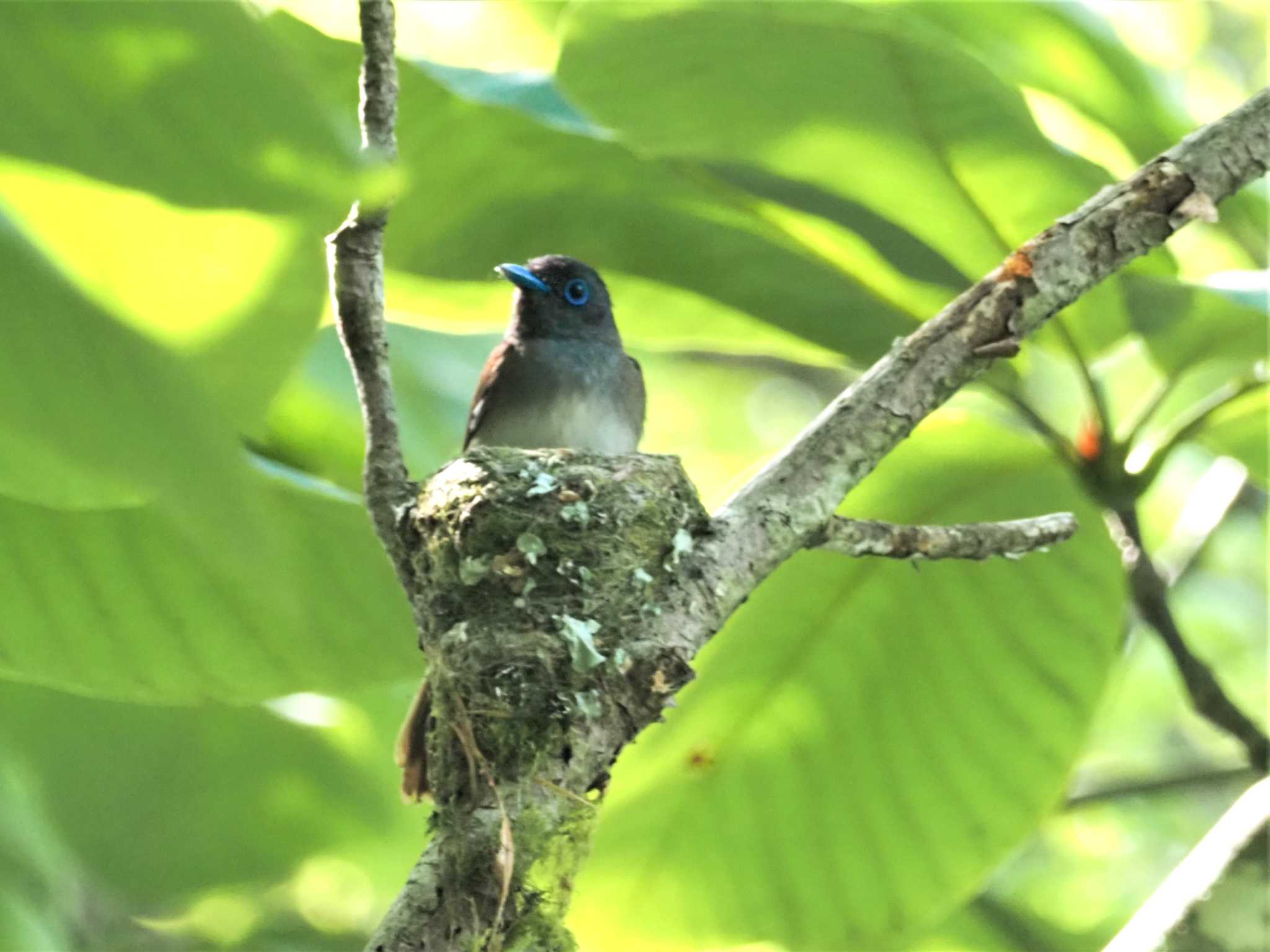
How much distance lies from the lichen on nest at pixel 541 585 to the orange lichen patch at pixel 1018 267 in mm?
487

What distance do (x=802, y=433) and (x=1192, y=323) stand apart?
0.79m

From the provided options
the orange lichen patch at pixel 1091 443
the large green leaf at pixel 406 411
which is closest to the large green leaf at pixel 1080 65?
the orange lichen patch at pixel 1091 443

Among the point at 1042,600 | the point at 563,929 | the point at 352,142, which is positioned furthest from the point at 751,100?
the point at 352,142

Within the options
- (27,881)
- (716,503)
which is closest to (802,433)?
(27,881)

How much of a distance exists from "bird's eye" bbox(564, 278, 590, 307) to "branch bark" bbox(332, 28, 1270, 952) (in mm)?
1847

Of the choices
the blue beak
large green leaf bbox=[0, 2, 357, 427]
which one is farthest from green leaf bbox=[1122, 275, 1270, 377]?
large green leaf bbox=[0, 2, 357, 427]

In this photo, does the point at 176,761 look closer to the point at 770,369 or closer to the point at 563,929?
the point at 563,929

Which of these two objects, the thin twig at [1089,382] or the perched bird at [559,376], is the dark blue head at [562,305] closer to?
the perched bird at [559,376]

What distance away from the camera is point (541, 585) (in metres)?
2.10

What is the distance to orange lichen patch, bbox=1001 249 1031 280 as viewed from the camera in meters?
1.78

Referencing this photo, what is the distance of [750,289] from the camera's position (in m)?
2.43

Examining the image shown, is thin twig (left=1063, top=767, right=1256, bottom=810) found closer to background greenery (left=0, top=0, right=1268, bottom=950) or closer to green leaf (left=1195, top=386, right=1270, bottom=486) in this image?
background greenery (left=0, top=0, right=1268, bottom=950)

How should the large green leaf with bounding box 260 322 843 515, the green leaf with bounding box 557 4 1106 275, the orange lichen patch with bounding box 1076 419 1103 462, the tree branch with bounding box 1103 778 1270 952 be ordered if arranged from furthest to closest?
the large green leaf with bounding box 260 322 843 515, the orange lichen patch with bounding box 1076 419 1103 462, the green leaf with bounding box 557 4 1106 275, the tree branch with bounding box 1103 778 1270 952

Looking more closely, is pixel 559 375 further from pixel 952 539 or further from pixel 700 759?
pixel 952 539
